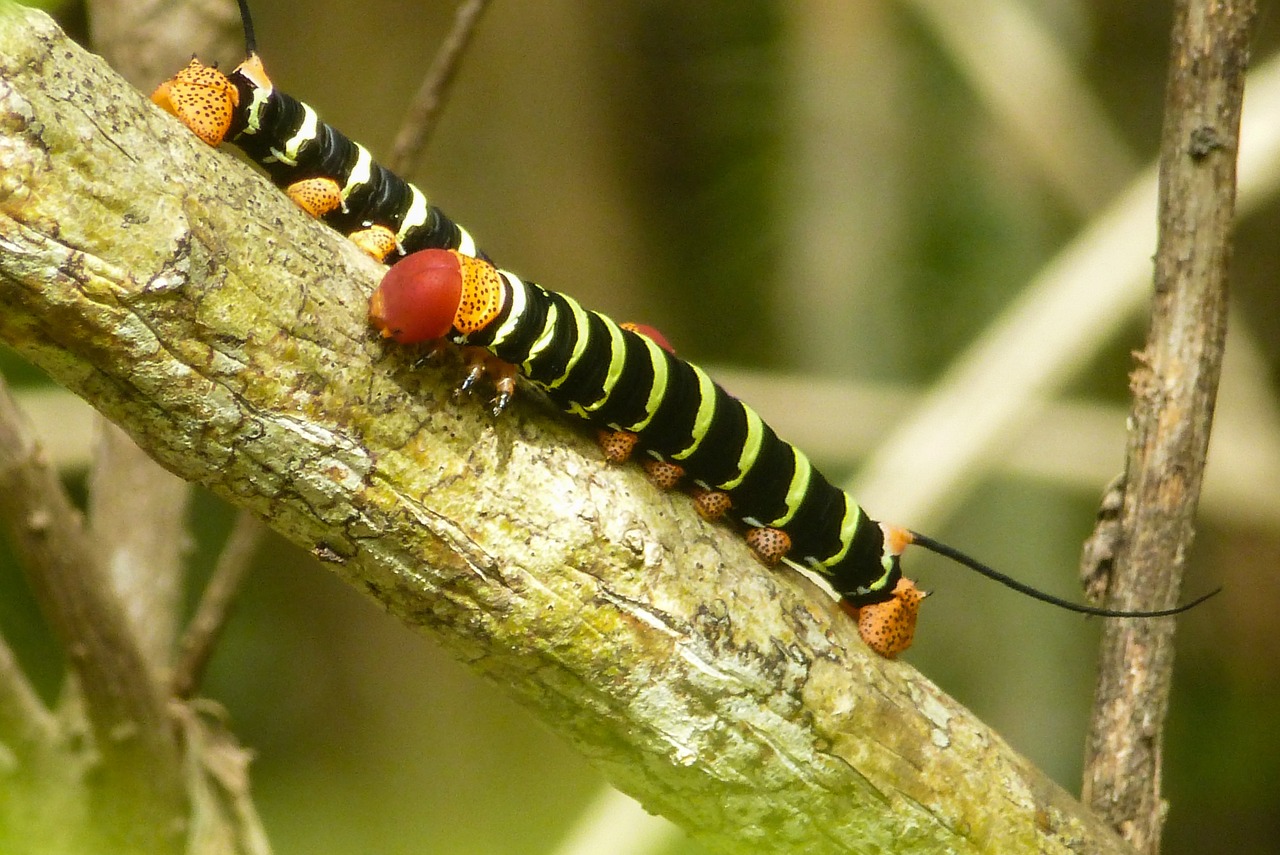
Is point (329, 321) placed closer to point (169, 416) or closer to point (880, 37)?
point (169, 416)

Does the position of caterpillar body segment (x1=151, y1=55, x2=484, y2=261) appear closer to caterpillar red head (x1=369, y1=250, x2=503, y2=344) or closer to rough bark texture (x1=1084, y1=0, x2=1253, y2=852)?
caterpillar red head (x1=369, y1=250, x2=503, y2=344)

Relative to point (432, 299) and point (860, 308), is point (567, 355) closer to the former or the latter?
point (432, 299)

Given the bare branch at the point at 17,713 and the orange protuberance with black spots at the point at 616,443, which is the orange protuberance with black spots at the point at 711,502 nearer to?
the orange protuberance with black spots at the point at 616,443

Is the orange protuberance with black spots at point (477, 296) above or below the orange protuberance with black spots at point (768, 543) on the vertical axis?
below

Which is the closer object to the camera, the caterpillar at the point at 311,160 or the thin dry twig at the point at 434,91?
the caterpillar at the point at 311,160

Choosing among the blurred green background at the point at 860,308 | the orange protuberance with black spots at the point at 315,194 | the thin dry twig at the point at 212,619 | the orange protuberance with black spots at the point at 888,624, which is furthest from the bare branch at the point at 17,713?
the blurred green background at the point at 860,308

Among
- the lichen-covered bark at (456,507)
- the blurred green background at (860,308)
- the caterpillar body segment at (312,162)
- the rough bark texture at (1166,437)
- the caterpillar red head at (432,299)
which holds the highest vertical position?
the blurred green background at (860,308)
